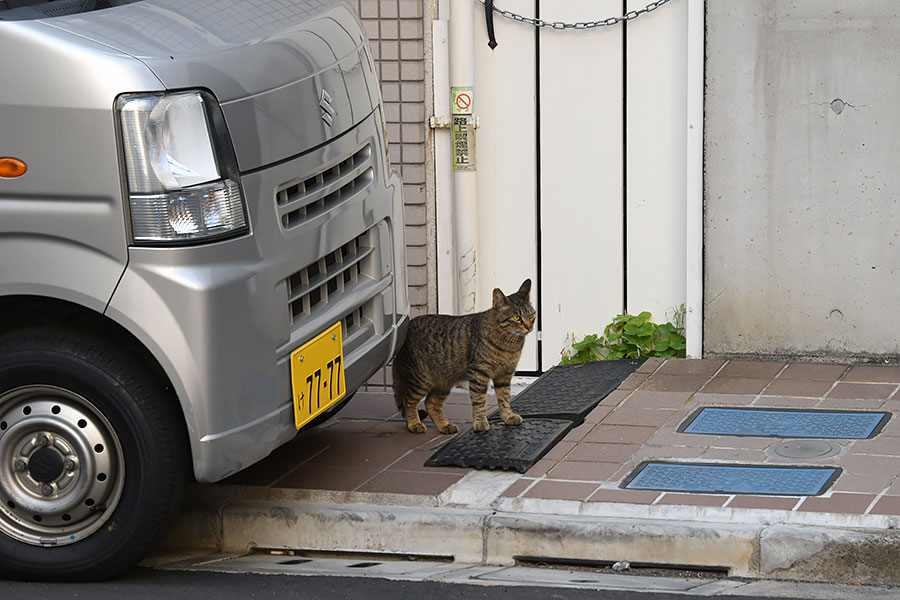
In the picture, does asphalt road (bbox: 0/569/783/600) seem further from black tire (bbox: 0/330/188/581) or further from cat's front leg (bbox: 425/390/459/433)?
cat's front leg (bbox: 425/390/459/433)

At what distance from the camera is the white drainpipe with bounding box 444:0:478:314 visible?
23.2ft

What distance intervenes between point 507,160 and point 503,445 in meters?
2.13

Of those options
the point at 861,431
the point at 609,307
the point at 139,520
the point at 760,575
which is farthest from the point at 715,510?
the point at 609,307

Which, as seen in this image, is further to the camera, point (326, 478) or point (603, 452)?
point (603, 452)

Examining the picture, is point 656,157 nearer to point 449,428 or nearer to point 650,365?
point 650,365

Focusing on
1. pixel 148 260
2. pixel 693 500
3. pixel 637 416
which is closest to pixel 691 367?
pixel 637 416

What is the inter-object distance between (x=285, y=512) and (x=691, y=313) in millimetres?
2754

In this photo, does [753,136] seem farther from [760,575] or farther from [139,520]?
[139,520]

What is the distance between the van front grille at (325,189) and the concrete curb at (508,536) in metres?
1.17

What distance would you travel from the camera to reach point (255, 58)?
184 inches

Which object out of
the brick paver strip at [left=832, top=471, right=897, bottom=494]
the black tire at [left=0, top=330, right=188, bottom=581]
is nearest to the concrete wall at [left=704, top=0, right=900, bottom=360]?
the brick paver strip at [left=832, top=471, right=897, bottom=494]

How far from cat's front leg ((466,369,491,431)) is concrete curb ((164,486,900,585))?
0.83 metres

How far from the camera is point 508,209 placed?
7.34m

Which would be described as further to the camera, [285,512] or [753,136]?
[753,136]
